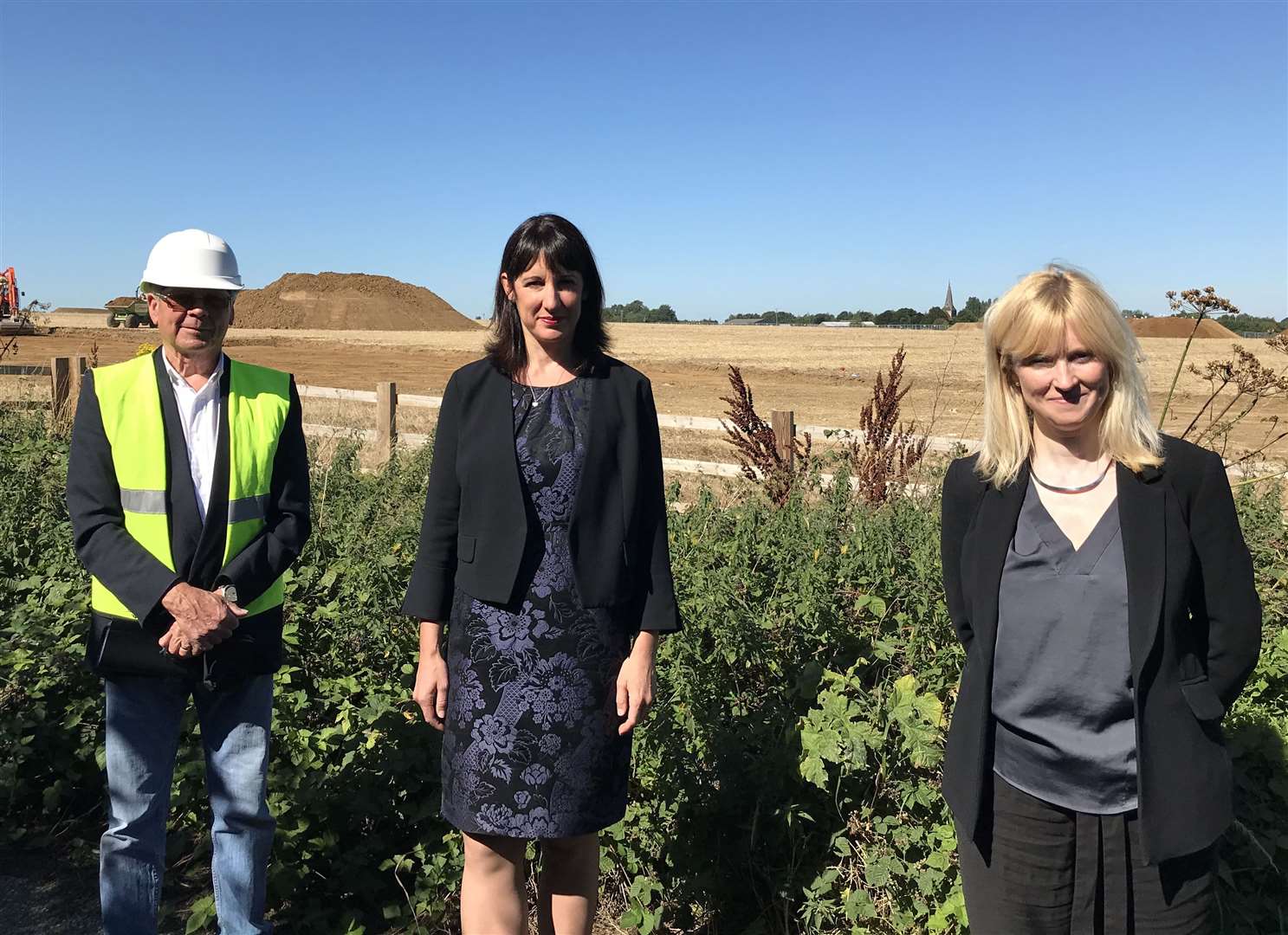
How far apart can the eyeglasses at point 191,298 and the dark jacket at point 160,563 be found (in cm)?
15

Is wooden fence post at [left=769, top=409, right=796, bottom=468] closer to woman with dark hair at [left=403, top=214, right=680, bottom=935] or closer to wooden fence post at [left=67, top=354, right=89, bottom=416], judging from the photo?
woman with dark hair at [left=403, top=214, right=680, bottom=935]

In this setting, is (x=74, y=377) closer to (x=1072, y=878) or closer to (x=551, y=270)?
(x=551, y=270)

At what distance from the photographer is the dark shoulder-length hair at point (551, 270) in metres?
2.52

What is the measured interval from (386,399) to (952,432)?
9163 millimetres

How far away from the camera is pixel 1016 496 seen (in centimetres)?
213

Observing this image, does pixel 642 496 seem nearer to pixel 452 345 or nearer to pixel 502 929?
pixel 502 929

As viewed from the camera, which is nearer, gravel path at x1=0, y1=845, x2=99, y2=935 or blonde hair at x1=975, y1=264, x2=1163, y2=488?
blonde hair at x1=975, y1=264, x2=1163, y2=488

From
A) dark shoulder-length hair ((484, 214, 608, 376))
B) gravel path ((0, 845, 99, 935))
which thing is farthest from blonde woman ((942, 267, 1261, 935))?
gravel path ((0, 845, 99, 935))

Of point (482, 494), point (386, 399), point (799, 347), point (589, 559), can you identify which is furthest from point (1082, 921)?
point (799, 347)

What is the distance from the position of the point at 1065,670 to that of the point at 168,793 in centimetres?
227

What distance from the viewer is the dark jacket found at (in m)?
2.67

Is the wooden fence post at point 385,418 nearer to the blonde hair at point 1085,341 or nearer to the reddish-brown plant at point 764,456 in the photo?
the reddish-brown plant at point 764,456

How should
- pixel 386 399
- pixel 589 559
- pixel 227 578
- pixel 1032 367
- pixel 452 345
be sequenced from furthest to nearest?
pixel 452 345
pixel 386 399
pixel 227 578
pixel 589 559
pixel 1032 367

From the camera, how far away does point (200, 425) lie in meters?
2.84
